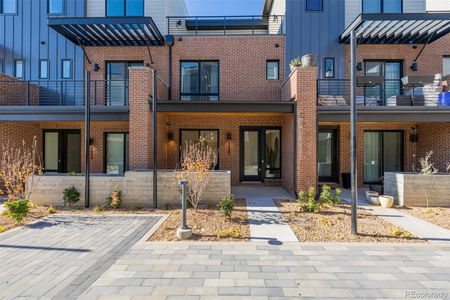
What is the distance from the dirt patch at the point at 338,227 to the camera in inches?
202

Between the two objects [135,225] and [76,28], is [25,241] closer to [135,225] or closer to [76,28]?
[135,225]

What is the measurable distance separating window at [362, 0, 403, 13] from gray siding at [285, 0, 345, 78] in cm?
124

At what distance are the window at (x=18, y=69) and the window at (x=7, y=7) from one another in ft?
7.86

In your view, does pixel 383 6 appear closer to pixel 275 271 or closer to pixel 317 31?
pixel 317 31

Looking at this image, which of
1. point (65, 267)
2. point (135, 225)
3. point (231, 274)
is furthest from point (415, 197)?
point (65, 267)

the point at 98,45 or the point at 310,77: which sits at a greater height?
the point at 98,45

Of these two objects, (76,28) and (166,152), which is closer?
(76,28)

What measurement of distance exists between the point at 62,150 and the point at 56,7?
22.5 feet

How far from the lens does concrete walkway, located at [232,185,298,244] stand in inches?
208

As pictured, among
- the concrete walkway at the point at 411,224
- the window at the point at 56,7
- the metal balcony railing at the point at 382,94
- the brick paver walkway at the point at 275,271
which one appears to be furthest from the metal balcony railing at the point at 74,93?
the concrete walkway at the point at 411,224

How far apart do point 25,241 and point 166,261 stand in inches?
127

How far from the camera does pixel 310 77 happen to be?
28.2 feet

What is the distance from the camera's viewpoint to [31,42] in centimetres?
1164

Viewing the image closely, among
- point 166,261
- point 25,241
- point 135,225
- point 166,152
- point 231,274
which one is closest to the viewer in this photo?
point 231,274
